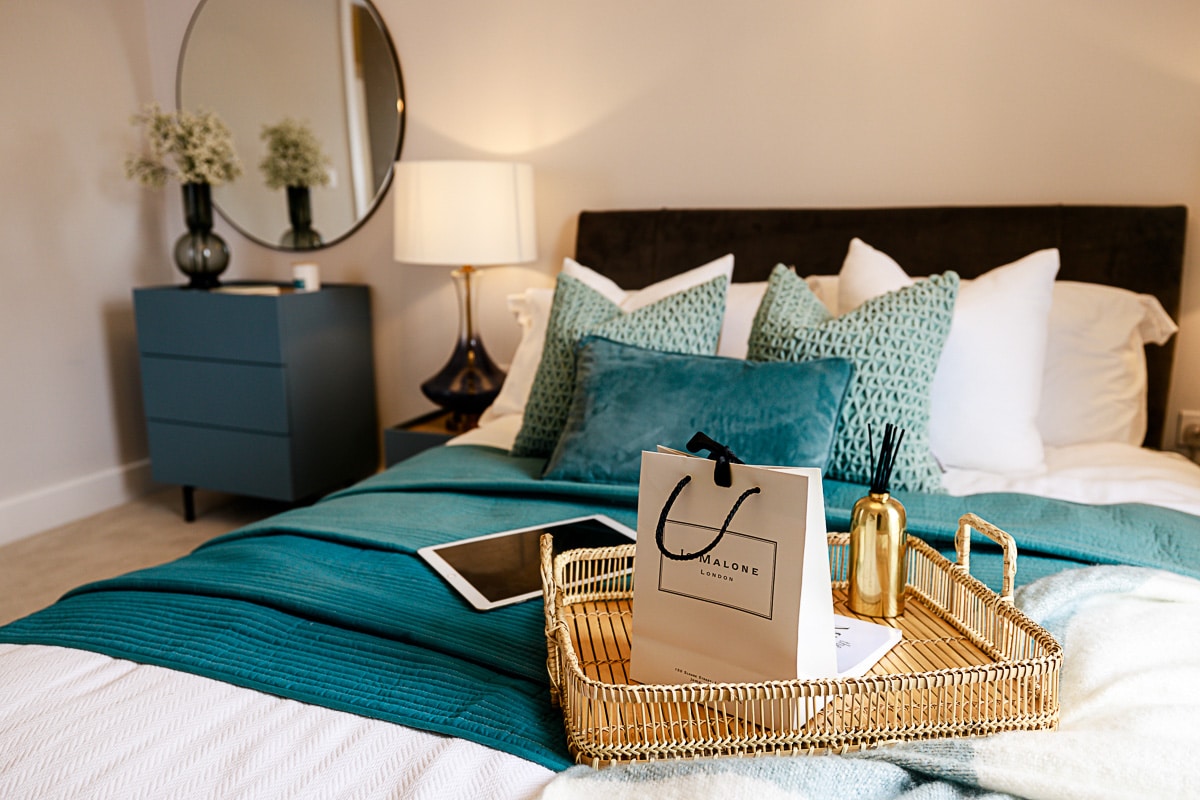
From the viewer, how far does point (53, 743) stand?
90cm

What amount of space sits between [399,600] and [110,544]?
2.23m

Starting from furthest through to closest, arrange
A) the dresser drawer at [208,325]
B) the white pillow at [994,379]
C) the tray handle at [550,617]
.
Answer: the dresser drawer at [208,325]
the white pillow at [994,379]
the tray handle at [550,617]

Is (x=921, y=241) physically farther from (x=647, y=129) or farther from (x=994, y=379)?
(x=647, y=129)

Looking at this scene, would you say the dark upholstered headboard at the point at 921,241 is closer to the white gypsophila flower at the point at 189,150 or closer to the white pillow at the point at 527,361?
the white pillow at the point at 527,361

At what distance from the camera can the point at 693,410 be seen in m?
1.66

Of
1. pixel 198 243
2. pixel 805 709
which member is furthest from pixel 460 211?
pixel 805 709

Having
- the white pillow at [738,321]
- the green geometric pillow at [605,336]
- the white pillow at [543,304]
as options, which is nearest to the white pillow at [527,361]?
the white pillow at [543,304]

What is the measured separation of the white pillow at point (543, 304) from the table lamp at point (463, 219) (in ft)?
0.83

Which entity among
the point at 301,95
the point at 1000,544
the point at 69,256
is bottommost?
the point at 1000,544

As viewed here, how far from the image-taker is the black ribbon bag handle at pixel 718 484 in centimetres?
85

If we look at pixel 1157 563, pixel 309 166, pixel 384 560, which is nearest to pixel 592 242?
pixel 309 166

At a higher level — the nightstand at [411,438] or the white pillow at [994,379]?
the white pillow at [994,379]

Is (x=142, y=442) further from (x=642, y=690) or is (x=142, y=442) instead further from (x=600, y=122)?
(x=642, y=690)

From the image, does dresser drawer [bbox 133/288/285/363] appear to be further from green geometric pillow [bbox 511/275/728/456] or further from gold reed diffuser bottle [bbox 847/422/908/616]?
gold reed diffuser bottle [bbox 847/422/908/616]
